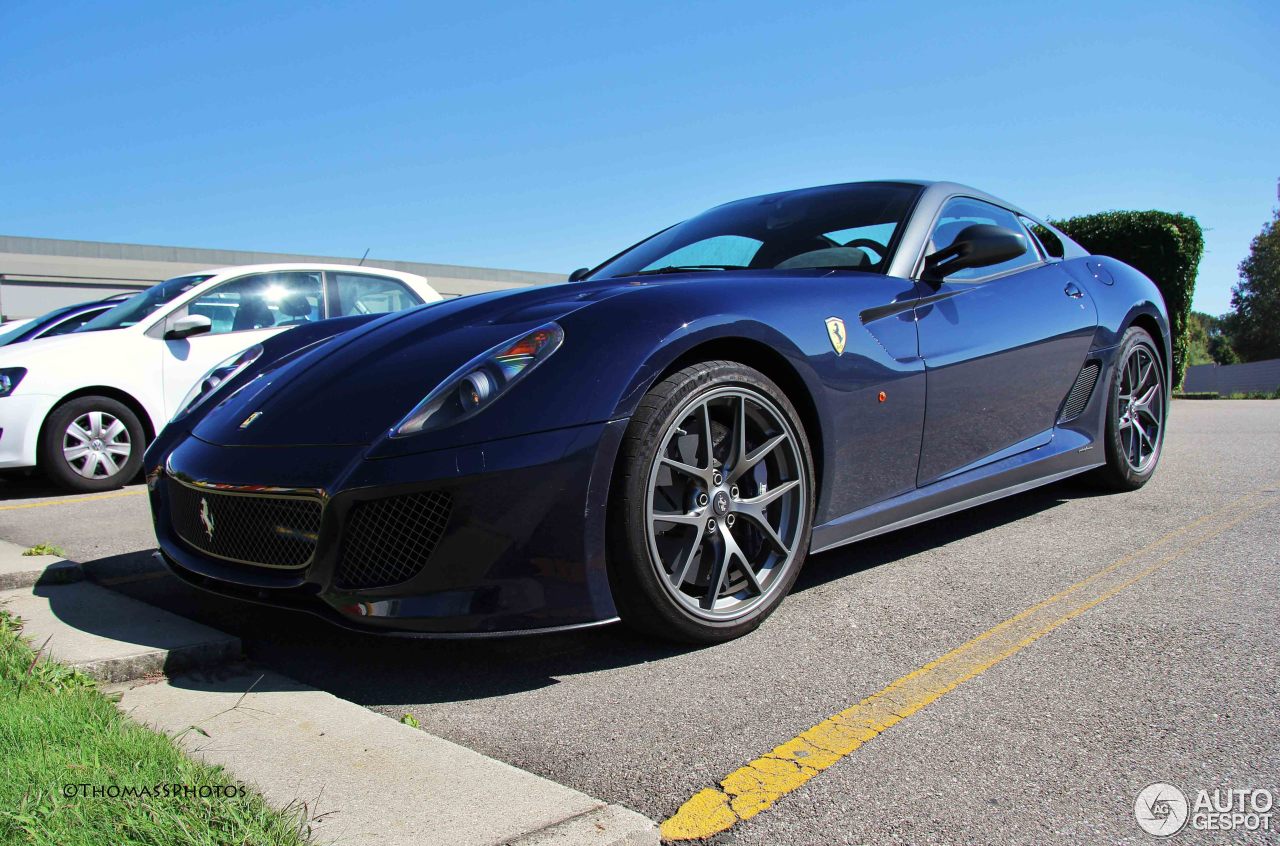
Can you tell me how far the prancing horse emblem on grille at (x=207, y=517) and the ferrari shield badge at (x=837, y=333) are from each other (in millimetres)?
1814

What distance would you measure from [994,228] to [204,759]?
9.44 feet

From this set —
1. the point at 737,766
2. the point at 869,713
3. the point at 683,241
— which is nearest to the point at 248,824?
the point at 737,766

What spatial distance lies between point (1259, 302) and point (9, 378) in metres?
52.2

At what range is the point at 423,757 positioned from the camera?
6.12 feet

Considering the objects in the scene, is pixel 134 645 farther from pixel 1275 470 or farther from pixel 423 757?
pixel 1275 470

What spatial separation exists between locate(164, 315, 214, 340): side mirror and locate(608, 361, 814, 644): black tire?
16.1 ft

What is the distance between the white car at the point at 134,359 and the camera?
237 inches

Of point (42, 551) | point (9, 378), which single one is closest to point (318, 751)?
point (42, 551)

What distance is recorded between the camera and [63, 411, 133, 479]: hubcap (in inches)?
242

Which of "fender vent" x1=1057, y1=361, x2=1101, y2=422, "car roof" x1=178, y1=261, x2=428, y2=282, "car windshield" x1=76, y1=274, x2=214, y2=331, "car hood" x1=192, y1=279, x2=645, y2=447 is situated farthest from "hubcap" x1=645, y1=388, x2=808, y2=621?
"car windshield" x1=76, y1=274, x2=214, y2=331

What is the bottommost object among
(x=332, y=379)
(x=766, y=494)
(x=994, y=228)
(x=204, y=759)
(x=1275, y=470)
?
(x=1275, y=470)

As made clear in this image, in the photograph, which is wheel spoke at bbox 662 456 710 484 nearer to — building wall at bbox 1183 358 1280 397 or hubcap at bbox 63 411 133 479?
hubcap at bbox 63 411 133 479

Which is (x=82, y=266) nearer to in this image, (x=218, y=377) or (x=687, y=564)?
(x=218, y=377)

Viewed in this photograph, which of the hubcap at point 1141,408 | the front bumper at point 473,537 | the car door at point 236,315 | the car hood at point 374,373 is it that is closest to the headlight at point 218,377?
the car hood at point 374,373
